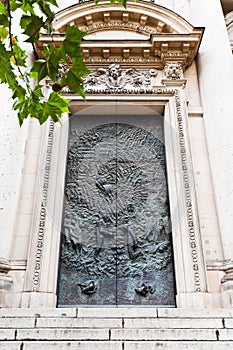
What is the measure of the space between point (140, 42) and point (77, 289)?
6.18 m

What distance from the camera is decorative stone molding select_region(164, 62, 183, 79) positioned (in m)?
8.26

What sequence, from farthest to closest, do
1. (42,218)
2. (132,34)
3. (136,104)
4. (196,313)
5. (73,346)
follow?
(132,34) → (136,104) → (42,218) → (196,313) → (73,346)

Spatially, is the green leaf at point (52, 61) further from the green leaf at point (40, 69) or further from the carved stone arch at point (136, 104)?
the carved stone arch at point (136, 104)

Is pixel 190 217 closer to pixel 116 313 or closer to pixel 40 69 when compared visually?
pixel 116 313

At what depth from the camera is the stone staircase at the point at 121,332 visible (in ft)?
11.7

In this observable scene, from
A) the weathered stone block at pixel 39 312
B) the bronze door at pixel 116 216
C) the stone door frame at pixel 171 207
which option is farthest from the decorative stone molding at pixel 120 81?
the weathered stone block at pixel 39 312

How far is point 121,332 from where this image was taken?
376 centimetres

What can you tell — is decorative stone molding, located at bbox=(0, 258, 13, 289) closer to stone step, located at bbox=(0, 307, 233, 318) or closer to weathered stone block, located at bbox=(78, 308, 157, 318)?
stone step, located at bbox=(0, 307, 233, 318)

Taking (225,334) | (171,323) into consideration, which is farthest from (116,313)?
(225,334)

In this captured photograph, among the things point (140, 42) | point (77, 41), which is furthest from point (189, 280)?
point (140, 42)

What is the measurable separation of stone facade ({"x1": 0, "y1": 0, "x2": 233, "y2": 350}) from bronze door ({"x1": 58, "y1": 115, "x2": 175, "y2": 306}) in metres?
0.35

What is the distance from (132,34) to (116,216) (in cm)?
536

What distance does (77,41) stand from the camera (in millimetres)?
2613

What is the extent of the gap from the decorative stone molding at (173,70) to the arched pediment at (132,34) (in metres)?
0.14
